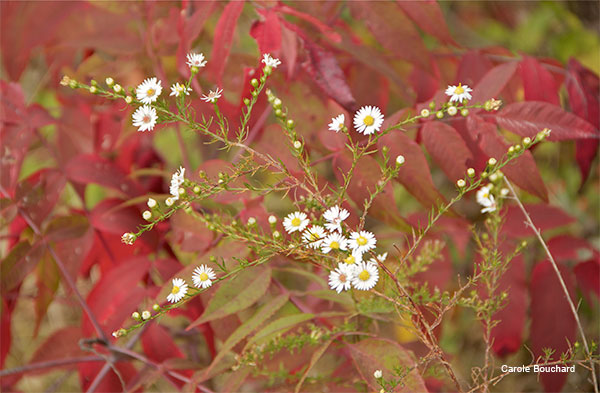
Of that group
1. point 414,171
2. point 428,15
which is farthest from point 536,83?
point 414,171

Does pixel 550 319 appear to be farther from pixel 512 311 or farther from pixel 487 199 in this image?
pixel 487 199

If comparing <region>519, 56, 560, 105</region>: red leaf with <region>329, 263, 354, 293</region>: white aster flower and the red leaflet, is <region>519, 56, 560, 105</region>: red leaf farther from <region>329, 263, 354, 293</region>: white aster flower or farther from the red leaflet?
<region>329, 263, 354, 293</region>: white aster flower

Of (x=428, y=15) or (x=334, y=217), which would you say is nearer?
(x=334, y=217)

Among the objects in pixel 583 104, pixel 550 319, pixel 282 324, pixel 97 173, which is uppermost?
pixel 97 173

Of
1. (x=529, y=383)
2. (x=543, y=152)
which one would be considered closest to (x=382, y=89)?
(x=529, y=383)

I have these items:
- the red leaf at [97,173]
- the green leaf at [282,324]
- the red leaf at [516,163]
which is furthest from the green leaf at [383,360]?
the red leaf at [97,173]

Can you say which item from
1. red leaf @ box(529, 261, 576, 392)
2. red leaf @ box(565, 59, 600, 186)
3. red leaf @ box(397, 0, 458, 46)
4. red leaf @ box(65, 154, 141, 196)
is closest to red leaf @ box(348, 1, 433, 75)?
red leaf @ box(397, 0, 458, 46)

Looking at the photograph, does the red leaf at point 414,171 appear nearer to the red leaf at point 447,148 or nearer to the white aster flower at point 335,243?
the red leaf at point 447,148
